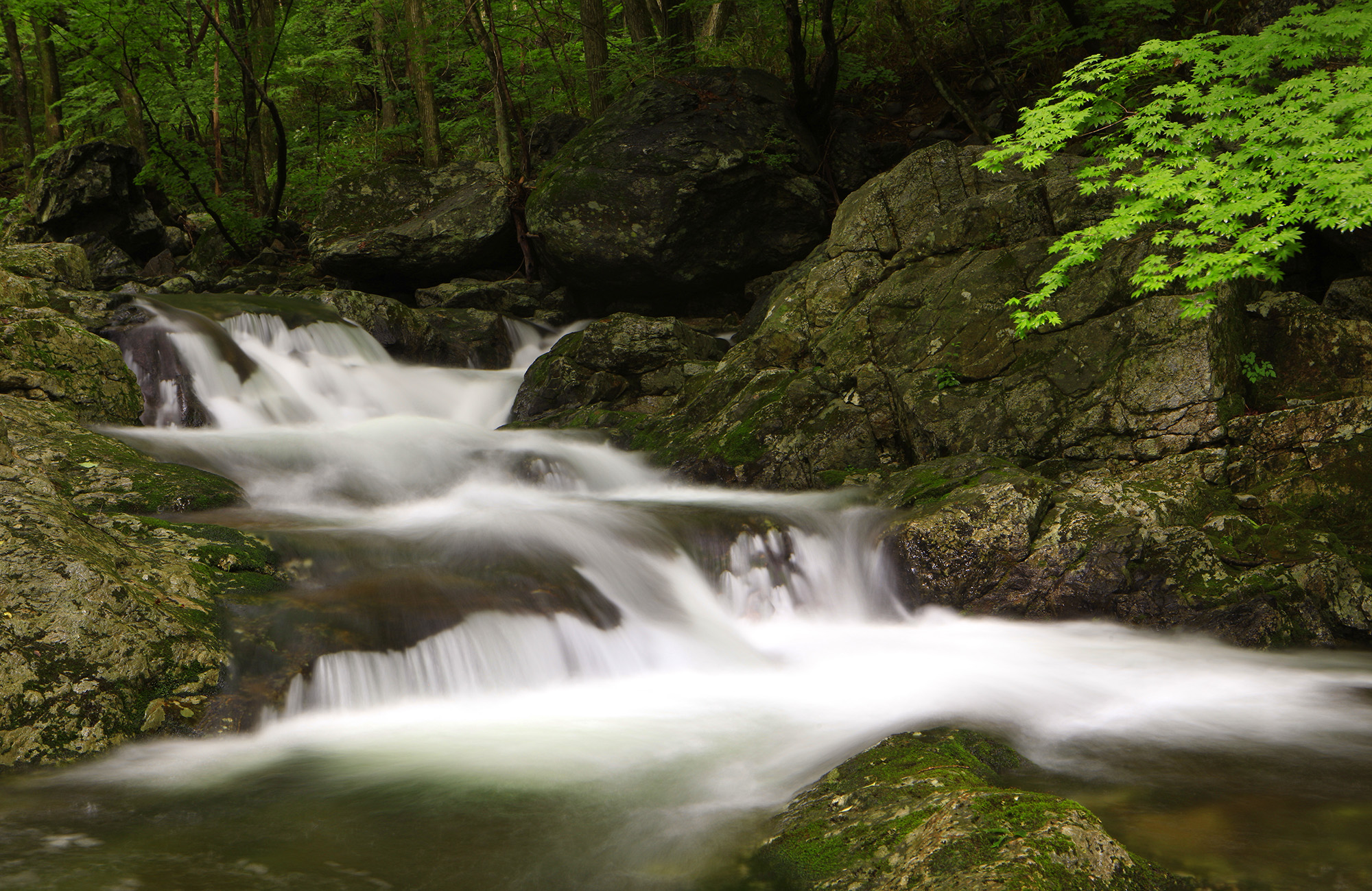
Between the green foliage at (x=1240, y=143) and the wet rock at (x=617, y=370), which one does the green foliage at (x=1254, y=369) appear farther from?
the wet rock at (x=617, y=370)

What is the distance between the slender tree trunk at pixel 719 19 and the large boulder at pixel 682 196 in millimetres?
5984

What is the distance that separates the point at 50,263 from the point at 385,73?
1184 cm

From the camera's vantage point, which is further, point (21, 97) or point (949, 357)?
point (21, 97)

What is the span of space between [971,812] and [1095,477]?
199 inches

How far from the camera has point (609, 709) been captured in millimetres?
5125

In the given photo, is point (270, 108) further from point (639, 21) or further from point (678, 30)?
point (678, 30)

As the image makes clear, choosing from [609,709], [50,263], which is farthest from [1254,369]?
[50,263]

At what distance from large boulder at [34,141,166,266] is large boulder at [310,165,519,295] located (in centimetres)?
367

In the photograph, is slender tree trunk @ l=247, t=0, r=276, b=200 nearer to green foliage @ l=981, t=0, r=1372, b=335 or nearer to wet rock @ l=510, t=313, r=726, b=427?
wet rock @ l=510, t=313, r=726, b=427

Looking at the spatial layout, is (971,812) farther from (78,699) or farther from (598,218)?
(598,218)

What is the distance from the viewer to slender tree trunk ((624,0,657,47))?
15477mm

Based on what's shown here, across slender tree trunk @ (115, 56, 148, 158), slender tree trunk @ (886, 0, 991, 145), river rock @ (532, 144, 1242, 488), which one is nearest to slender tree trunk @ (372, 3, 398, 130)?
slender tree trunk @ (115, 56, 148, 158)

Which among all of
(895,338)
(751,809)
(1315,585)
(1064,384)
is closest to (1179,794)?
(751,809)

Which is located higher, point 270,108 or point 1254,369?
point 270,108
